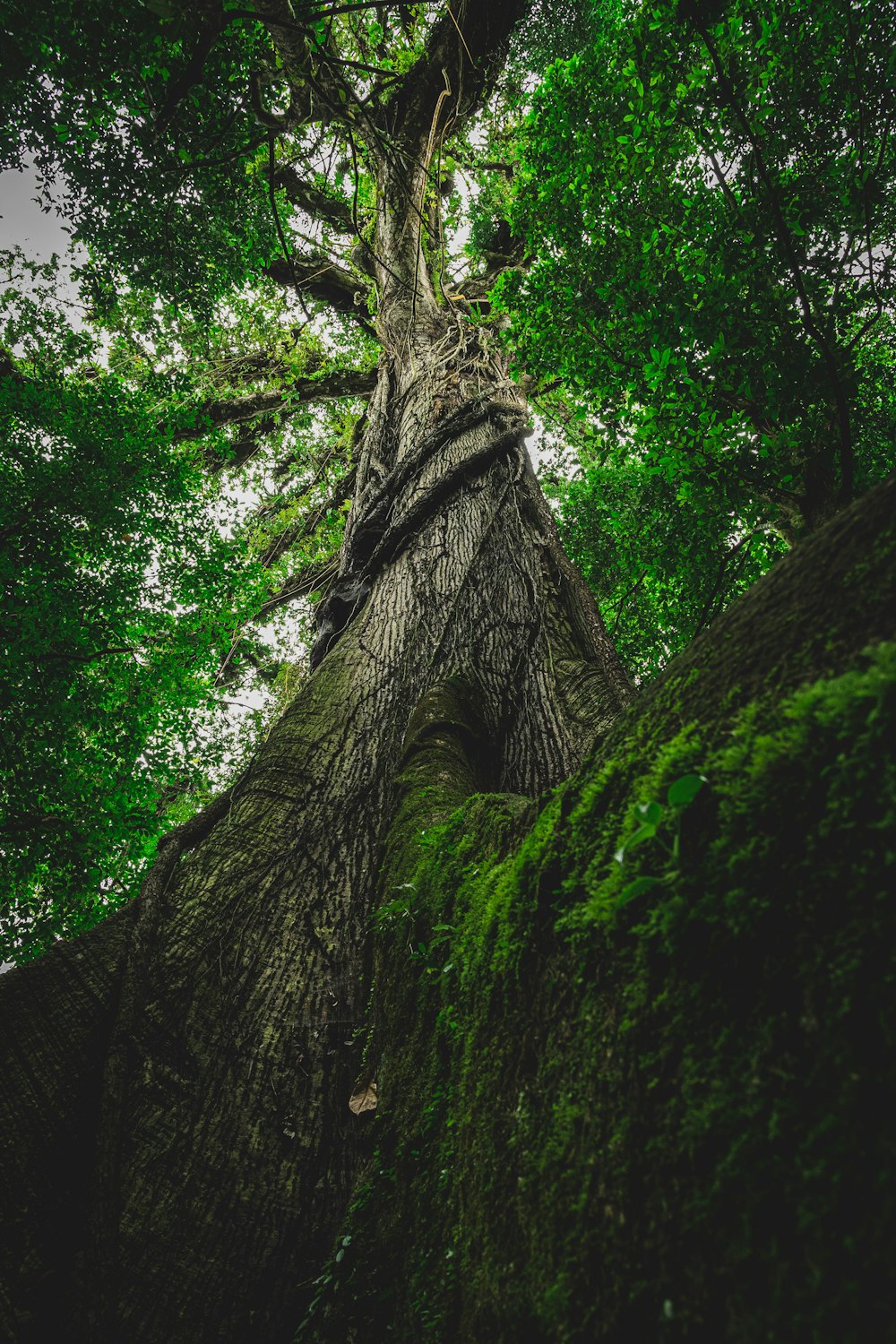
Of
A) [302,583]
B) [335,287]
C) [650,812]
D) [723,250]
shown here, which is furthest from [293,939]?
[335,287]

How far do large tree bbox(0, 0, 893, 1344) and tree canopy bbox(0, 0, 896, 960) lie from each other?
0.98ft

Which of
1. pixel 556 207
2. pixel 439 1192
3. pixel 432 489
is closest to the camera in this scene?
pixel 439 1192

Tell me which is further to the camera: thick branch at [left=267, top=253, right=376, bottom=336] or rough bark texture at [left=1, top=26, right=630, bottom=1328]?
thick branch at [left=267, top=253, right=376, bottom=336]

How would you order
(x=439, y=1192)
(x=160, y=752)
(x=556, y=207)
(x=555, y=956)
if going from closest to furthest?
(x=555, y=956) → (x=439, y=1192) → (x=556, y=207) → (x=160, y=752)

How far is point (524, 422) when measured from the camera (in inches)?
188

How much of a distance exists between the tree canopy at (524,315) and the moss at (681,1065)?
1789mm

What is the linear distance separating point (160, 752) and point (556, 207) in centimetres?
519

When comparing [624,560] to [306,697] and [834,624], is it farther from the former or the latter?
[834,624]

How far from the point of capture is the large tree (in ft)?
3.05

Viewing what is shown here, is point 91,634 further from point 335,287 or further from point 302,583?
point 335,287

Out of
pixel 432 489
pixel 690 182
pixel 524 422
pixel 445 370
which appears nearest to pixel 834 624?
pixel 432 489

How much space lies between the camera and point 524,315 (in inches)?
184

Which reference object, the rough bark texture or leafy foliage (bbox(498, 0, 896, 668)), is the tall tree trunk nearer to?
the rough bark texture

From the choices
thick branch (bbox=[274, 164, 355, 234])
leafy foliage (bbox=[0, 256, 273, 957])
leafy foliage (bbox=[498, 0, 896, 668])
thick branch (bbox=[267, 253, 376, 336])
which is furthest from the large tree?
thick branch (bbox=[267, 253, 376, 336])
